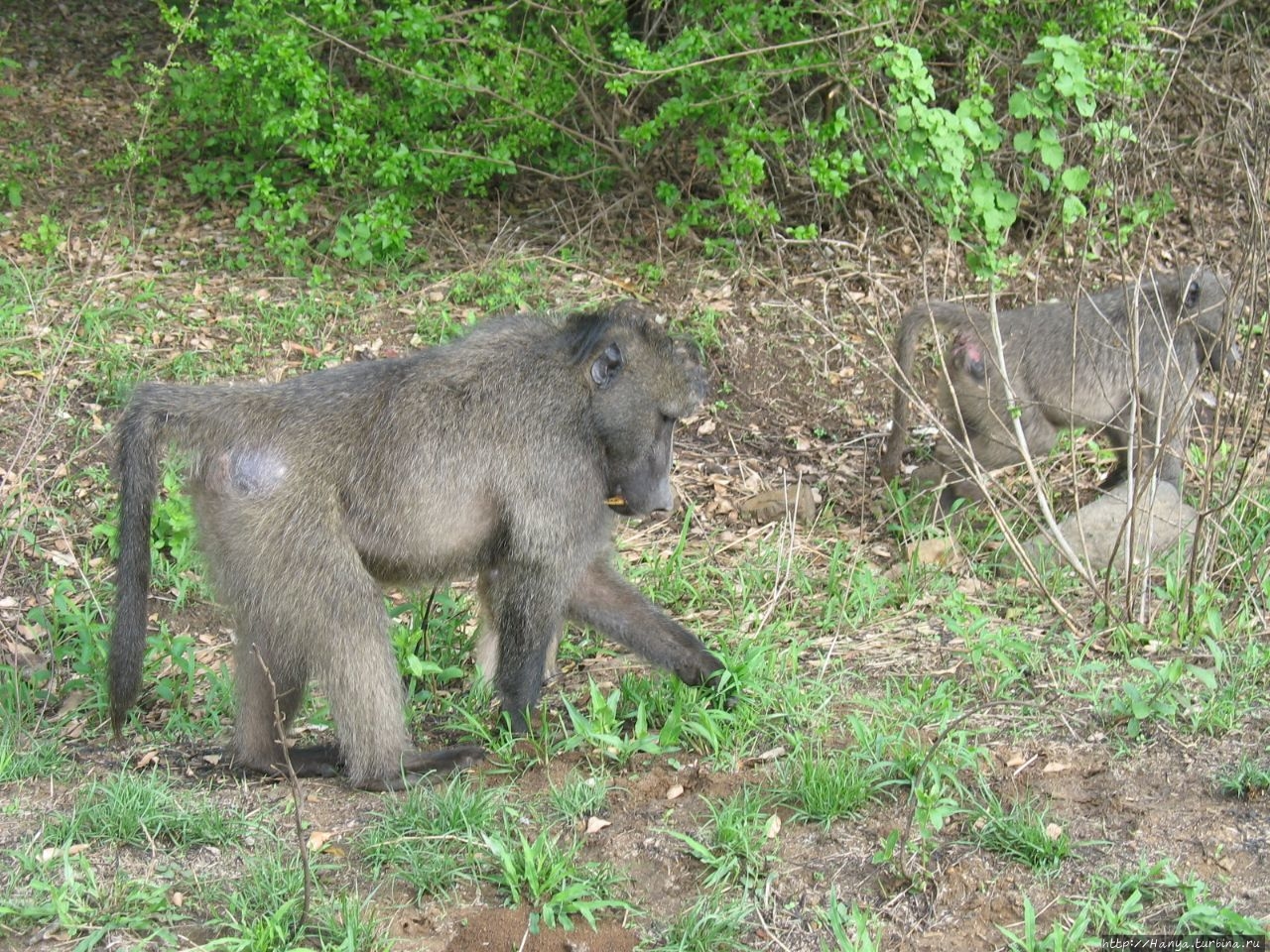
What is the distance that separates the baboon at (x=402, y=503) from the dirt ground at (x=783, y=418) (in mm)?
297

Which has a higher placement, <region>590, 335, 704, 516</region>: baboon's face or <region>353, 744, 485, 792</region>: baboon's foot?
<region>590, 335, 704, 516</region>: baboon's face

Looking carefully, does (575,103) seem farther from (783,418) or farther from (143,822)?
(143,822)

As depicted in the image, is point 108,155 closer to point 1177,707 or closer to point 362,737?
point 362,737

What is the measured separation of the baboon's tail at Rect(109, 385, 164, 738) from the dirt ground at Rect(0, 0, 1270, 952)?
333mm

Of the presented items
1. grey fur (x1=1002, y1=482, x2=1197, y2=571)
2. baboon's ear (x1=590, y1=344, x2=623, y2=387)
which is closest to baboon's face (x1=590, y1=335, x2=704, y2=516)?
baboon's ear (x1=590, y1=344, x2=623, y2=387)

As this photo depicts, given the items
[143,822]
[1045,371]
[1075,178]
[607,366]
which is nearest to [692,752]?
[607,366]

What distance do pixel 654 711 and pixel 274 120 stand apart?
4147mm

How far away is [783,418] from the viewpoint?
21.0 ft

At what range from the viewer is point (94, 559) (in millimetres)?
5137

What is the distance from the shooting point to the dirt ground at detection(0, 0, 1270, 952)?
296 centimetres

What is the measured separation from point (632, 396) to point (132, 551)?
1322 millimetres

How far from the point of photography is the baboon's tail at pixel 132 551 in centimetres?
343

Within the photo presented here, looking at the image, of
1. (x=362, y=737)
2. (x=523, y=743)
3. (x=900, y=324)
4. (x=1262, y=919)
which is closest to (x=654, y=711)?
(x=523, y=743)

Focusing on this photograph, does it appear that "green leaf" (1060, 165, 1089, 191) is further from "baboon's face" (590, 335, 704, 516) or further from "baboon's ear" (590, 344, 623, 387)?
"baboon's ear" (590, 344, 623, 387)
